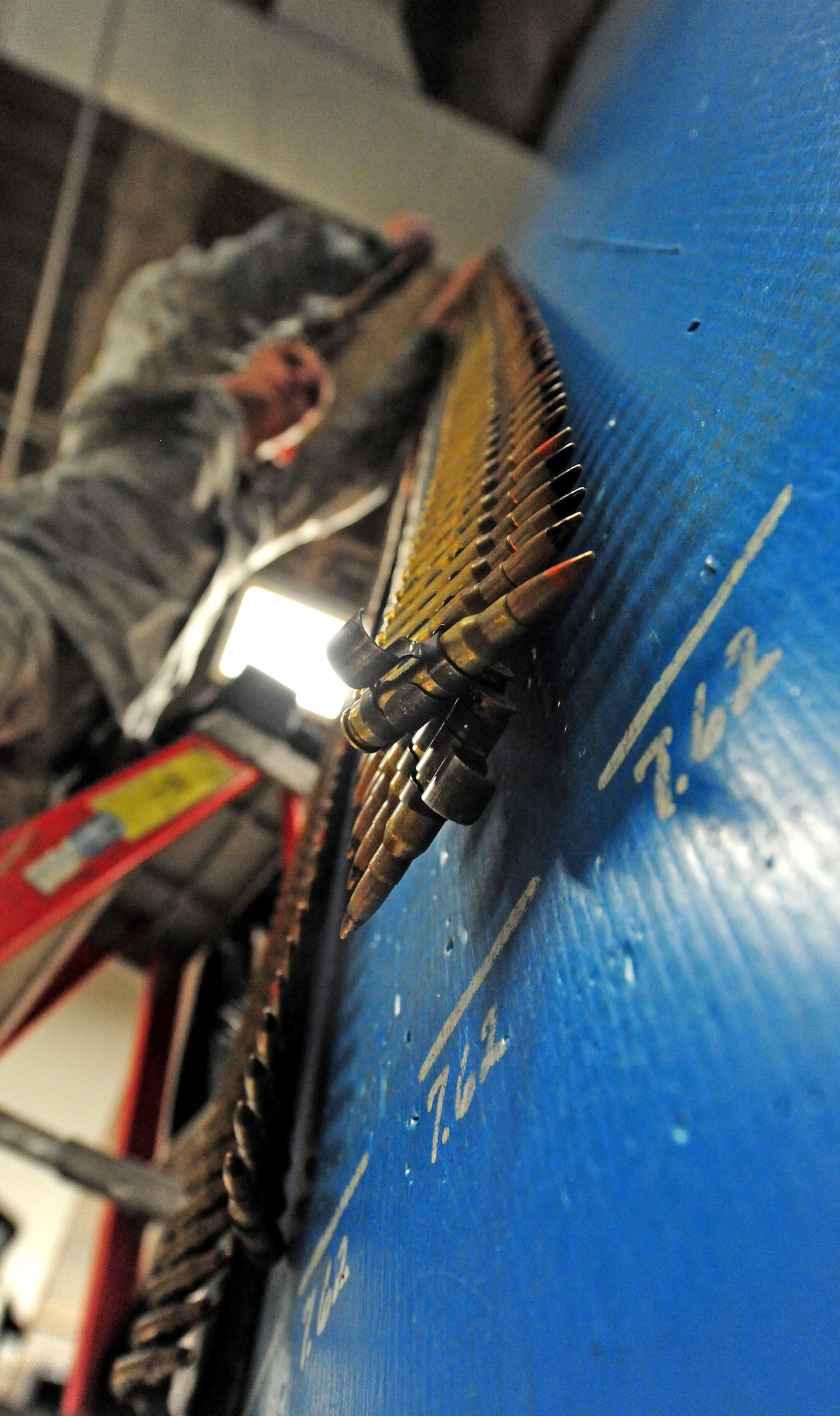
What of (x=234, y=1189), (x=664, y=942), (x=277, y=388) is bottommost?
(x=234, y=1189)

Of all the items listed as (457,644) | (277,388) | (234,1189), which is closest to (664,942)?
(457,644)

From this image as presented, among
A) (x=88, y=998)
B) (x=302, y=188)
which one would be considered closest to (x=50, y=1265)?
(x=88, y=998)

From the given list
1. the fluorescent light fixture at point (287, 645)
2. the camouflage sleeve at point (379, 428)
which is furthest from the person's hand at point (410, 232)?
the fluorescent light fixture at point (287, 645)

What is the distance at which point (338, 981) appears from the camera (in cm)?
175

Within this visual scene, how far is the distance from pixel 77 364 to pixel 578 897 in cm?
651

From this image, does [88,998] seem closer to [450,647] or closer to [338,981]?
[338,981]

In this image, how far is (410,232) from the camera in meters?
5.16

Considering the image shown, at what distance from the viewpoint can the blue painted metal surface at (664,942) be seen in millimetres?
486

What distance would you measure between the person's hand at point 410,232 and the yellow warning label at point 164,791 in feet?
11.4

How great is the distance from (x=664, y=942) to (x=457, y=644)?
0.37 metres

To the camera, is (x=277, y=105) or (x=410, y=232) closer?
(x=277, y=105)

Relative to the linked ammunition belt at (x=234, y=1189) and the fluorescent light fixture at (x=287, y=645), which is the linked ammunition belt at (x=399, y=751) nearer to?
the linked ammunition belt at (x=234, y=1189)

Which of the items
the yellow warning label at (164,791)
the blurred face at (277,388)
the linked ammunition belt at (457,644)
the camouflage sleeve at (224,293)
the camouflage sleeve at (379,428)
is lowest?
the yellow warning label at (164,791)

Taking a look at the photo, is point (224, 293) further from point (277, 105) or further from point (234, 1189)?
point (234, 1189)
